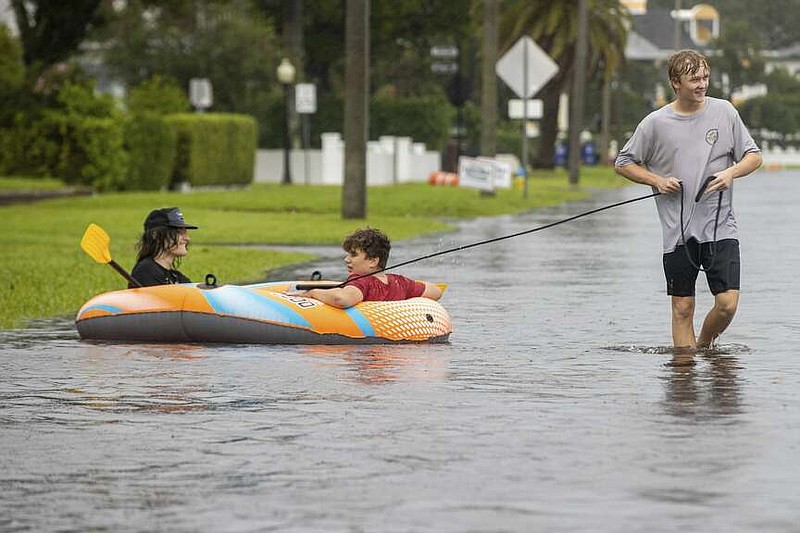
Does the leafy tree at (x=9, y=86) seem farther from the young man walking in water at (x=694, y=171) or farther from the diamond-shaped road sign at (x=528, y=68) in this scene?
the young man walking in water at (x=694, y=171)

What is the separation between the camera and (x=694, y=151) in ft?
43.5

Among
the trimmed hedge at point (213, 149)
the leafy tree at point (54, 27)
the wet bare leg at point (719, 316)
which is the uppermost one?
the leafy tree at point (54, 27)

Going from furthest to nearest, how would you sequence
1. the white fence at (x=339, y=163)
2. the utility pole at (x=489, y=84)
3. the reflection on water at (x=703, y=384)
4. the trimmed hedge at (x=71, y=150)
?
the white fence at (x=339, y=163) < the utility pole at (x=489, y=84) < the trimmed hedge at (x=71, y=150) < the reflection on water at (x=703, y=384)

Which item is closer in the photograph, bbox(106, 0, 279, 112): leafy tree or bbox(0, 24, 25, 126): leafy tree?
bbox(0, 24, 25, 126): leafy tree

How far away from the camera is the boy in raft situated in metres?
14.8

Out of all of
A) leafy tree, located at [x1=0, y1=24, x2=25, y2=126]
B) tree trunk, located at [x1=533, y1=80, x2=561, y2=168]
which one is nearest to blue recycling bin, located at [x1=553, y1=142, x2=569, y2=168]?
tree trunk, located at [x1=533, y1=80, x2=561, y2=168]

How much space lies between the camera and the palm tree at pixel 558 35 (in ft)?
270

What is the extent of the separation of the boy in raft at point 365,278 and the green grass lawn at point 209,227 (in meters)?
3.44

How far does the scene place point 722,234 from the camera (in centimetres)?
1338

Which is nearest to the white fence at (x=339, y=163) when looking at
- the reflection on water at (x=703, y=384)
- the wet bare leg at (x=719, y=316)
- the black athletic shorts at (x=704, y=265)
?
the wet bare leg at (x=719, y=316)

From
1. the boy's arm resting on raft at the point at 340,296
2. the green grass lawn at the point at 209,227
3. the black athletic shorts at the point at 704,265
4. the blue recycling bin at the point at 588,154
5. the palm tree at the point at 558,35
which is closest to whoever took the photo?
the black athletic shorts at the point at 704,265

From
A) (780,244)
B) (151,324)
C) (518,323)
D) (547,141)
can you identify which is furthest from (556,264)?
(547,141)

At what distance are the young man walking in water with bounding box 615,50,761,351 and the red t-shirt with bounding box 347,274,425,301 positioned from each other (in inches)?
87.9

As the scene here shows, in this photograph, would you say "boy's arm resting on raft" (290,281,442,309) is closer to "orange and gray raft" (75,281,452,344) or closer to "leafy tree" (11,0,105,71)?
"orange and gray raft" (75,281,452,344)
